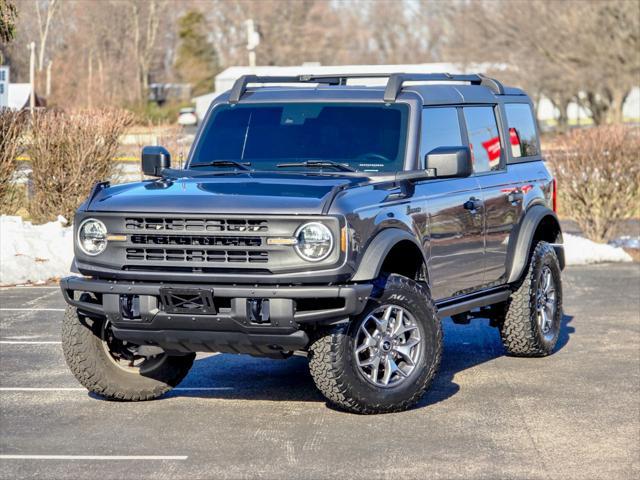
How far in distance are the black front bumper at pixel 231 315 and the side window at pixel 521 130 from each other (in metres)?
3.37

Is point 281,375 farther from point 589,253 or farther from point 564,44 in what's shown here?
point 564,44

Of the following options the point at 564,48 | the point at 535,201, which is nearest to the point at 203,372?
the point at 535,201

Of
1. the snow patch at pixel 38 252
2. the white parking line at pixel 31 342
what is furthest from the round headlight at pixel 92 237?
the snow patch at pixel 38 252

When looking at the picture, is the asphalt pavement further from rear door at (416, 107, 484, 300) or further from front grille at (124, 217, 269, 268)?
front grille at (124, 217, 269, 268)

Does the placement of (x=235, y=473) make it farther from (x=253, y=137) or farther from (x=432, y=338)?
(x=253, y=137)

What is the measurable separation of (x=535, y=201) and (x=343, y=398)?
3424mm

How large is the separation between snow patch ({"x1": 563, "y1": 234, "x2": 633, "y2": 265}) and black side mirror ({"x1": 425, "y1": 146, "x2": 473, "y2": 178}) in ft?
29.9

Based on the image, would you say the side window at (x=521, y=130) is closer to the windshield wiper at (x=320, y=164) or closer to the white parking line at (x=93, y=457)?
the windshield wiper at (x=320, y=164)

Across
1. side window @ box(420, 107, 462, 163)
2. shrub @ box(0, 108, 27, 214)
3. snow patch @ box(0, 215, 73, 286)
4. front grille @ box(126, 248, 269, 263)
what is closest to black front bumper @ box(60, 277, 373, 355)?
front grille @ box(126, 248, 269, 263)

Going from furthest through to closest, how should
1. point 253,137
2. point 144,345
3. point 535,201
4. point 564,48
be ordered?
1. point 564,48
2. point 535,201
3. point 253,137
4. point 144,345

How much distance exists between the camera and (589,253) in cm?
1764

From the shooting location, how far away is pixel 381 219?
8.02m

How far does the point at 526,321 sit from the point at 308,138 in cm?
244

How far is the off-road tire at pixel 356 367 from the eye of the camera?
7.77m
